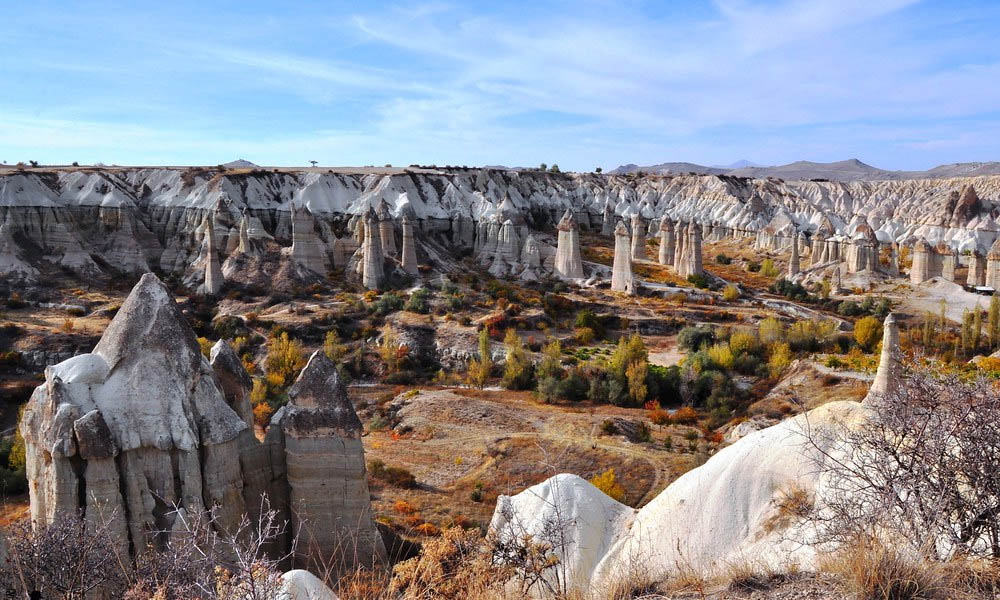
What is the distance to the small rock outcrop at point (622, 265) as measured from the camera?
131 ft

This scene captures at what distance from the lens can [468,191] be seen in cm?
5941

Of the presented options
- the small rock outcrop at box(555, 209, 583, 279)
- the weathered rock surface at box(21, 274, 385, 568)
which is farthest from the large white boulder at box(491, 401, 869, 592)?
the small rock outcrop at box(555, 209, 583, 279)

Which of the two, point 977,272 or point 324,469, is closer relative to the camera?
point 324,469

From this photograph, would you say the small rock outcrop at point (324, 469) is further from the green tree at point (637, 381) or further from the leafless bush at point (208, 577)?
the green tree at point (637, 381)

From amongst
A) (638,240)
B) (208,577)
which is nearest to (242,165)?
(638,240)

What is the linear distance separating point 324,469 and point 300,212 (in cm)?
2952

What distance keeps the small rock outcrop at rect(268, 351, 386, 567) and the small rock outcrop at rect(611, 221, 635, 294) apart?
1212 inches

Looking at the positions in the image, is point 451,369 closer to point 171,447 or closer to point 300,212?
point 300,212

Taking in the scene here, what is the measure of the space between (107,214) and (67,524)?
45038 millimetres

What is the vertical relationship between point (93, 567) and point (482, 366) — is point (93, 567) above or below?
above

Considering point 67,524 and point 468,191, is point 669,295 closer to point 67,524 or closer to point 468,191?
point 468,191

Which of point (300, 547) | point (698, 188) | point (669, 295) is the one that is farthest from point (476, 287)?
point (698, 188)

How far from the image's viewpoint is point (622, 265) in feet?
133

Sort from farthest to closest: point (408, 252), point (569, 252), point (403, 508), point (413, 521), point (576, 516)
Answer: point (569, 252), point (408, 252), point (403, 508), point (413, 521), point (576, 516)
